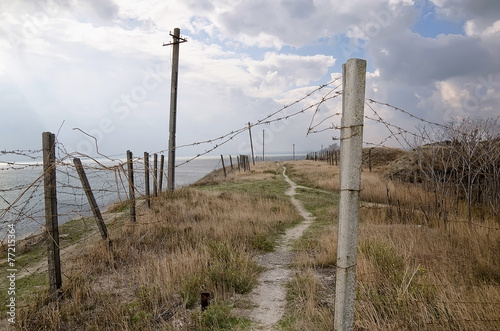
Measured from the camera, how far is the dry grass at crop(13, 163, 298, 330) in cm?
381

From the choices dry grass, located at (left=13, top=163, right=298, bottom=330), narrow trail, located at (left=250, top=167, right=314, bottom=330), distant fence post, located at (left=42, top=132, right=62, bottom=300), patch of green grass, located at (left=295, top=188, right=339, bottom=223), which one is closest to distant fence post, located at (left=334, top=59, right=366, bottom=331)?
narrow trail, located at (left=250, top=167, right=314, bottom=330)

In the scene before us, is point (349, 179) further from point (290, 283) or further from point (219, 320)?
point (290, 283)

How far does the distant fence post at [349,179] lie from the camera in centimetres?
270

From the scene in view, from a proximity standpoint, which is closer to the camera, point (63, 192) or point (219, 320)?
point (219, 320)

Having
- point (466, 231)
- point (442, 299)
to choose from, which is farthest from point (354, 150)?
point (466, 231)

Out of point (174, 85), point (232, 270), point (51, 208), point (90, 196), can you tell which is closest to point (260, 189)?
point (174, 85)

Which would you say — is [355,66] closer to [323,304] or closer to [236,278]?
[323,304]

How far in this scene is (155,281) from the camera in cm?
473

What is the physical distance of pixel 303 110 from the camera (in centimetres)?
340

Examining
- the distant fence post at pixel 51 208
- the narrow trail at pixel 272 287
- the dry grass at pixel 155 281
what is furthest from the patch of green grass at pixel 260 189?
the distant fence post at pixel 51 208

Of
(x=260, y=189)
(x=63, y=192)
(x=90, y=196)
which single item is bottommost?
(x=260, y=189)

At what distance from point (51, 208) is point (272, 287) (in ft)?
12.0

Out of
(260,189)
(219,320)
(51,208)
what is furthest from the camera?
(260,189)

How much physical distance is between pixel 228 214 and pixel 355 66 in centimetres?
796
